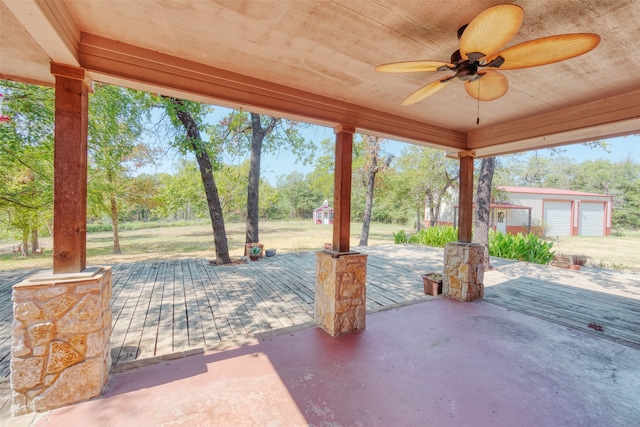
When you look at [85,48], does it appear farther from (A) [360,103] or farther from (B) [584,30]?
(B) [584,30]

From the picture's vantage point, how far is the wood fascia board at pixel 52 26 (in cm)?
142

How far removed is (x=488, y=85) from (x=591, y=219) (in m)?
20.6

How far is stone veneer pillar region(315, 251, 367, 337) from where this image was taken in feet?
9.59

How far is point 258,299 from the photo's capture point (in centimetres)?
403

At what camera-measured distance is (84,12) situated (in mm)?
1722

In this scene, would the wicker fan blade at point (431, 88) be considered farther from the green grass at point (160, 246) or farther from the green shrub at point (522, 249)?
the green grass at point (160, 246)

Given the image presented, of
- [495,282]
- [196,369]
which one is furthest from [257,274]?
[495,282]

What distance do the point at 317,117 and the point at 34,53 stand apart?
2.30m

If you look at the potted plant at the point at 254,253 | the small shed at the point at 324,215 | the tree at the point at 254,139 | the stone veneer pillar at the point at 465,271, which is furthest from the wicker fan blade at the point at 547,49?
the small shed at the point at 324,215

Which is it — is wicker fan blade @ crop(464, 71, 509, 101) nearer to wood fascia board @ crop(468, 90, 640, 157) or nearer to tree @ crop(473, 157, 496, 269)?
wood fascia board @ crop(468, 90, 640, 157)

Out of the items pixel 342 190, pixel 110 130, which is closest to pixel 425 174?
pixel 342 190

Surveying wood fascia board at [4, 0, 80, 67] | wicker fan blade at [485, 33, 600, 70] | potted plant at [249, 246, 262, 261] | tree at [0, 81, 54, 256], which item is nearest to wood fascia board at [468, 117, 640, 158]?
wicker fan blade at [485, 33, 600, 70]

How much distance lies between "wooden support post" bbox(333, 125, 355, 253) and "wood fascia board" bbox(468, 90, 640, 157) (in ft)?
7.43

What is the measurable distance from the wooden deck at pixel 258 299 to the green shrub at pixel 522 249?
2.75 feet
